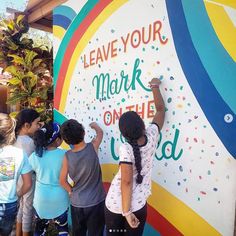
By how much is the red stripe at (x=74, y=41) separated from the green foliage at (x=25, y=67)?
2.52 ft

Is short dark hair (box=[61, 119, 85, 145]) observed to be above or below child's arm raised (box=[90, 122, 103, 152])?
above

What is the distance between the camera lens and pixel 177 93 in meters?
2.60

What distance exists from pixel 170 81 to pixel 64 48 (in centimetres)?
194

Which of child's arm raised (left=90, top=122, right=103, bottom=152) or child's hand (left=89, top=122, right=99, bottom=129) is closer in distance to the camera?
child's arm raised (left=90, top=122, right=103, bottom=152)

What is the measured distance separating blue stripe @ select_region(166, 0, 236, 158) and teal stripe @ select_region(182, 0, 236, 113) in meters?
0.04

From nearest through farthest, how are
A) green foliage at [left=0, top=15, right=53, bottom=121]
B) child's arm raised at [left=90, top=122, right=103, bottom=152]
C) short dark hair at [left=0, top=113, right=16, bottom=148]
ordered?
1. short dark hair at [left=0, top=113, right=16, bottom=148]
2. child's arm raised at [left=90, top=122, right=103, bottom=152]
3. green foliage at [left=0, top=15, right=53, bottom=121]

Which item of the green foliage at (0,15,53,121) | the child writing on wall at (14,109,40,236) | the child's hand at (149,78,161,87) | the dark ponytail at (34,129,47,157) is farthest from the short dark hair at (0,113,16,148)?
the green foliage at (0,15,53,121)

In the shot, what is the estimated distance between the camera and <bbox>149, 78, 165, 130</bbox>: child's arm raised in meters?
2.62

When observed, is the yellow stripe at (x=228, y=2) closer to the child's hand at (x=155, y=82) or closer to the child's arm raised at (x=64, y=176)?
the child's hand at (x=155, y=82)

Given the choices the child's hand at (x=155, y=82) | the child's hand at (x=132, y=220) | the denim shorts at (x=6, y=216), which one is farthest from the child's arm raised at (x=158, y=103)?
the denim shorts at (x=6, y=216)

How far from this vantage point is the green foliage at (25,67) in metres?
5.01

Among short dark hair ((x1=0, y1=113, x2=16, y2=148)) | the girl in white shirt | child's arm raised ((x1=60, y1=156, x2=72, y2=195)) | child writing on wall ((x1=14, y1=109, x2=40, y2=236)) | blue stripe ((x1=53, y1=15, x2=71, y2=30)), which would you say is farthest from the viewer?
blue stripe ((x1=53, y1=15, x2=71, y2=30))

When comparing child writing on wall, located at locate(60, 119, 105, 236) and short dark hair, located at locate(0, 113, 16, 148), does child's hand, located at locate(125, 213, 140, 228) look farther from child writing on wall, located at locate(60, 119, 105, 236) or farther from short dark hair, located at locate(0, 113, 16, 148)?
short dark hair, located at locate(0, 113, 16, 148)

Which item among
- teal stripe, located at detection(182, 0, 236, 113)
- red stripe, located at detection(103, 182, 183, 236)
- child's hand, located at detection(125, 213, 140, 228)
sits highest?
teal stripe, located at detection(182, 0, 236, 113)
